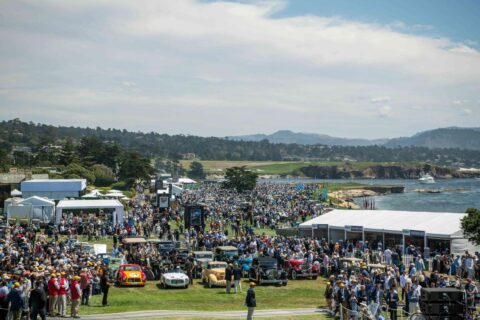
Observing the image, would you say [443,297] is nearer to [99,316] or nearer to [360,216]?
[99,316]

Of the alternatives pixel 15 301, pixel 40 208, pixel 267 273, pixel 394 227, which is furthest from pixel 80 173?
pixel 15 301

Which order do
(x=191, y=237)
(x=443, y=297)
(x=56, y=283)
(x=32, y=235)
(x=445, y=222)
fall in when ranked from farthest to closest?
(x=191, y=237), (x=32, y=235), (x=445, y=222), (x=56, y=283), (x=443, y=297)

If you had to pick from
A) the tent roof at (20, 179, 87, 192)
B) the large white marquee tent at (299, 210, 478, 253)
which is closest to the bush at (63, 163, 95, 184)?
the tent roof at (20, 179, 87, 192)


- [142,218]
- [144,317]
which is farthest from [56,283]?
[142,218]

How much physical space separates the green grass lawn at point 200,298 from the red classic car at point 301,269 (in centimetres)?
166

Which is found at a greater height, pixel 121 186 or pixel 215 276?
pixel 121 186

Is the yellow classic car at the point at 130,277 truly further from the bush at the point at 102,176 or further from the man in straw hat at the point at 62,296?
the bush at the point at 102,176

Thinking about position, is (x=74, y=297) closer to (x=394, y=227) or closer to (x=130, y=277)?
(x=130, y=277)

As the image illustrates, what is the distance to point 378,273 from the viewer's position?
77.0 feet

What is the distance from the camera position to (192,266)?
28.6m

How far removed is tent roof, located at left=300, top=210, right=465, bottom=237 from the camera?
106ft

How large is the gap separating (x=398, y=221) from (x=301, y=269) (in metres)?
8.82

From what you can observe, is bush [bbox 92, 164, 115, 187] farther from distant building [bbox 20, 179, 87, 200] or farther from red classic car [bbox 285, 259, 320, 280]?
red classic car [bbox 285, 259, 320, 280]

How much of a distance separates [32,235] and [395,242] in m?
22.3
